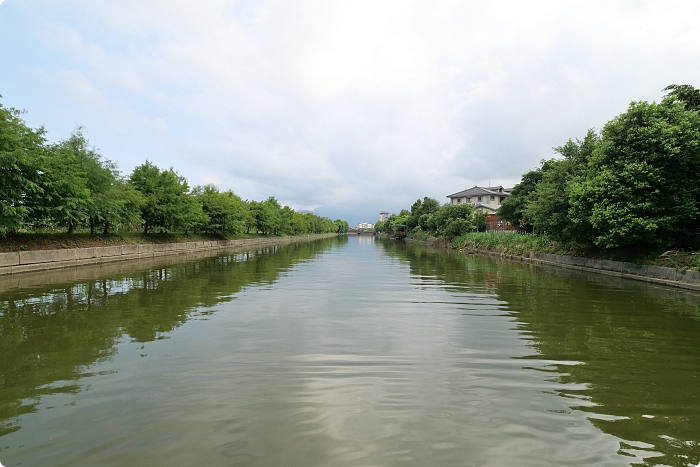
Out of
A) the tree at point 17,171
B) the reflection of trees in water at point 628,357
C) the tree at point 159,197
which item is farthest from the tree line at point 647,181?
the tree at point 159,197

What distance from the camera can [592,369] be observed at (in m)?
5.43

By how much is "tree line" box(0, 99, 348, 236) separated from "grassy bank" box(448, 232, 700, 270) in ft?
85.8

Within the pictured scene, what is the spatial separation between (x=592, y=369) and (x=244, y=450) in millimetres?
4841

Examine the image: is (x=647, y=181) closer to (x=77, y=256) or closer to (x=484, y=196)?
(x=77, y=256)

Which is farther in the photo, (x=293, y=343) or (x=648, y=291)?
(x=648, y=291)

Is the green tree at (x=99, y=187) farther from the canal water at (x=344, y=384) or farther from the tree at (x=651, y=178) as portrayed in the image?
the tree at (x=651, y=178)

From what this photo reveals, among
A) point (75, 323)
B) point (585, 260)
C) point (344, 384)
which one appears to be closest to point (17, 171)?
point (75, 323)

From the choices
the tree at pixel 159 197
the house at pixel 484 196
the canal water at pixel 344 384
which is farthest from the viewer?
the house at pixel 484 196

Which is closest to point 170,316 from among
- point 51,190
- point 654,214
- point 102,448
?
point 102,448

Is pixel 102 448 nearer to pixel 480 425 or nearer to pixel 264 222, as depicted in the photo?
pixel 480 425

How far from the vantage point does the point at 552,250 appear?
80.5ft

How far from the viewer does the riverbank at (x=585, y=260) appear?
14345mm

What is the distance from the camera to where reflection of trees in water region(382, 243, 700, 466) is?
3.73m

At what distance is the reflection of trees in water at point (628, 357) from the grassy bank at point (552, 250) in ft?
9.88
